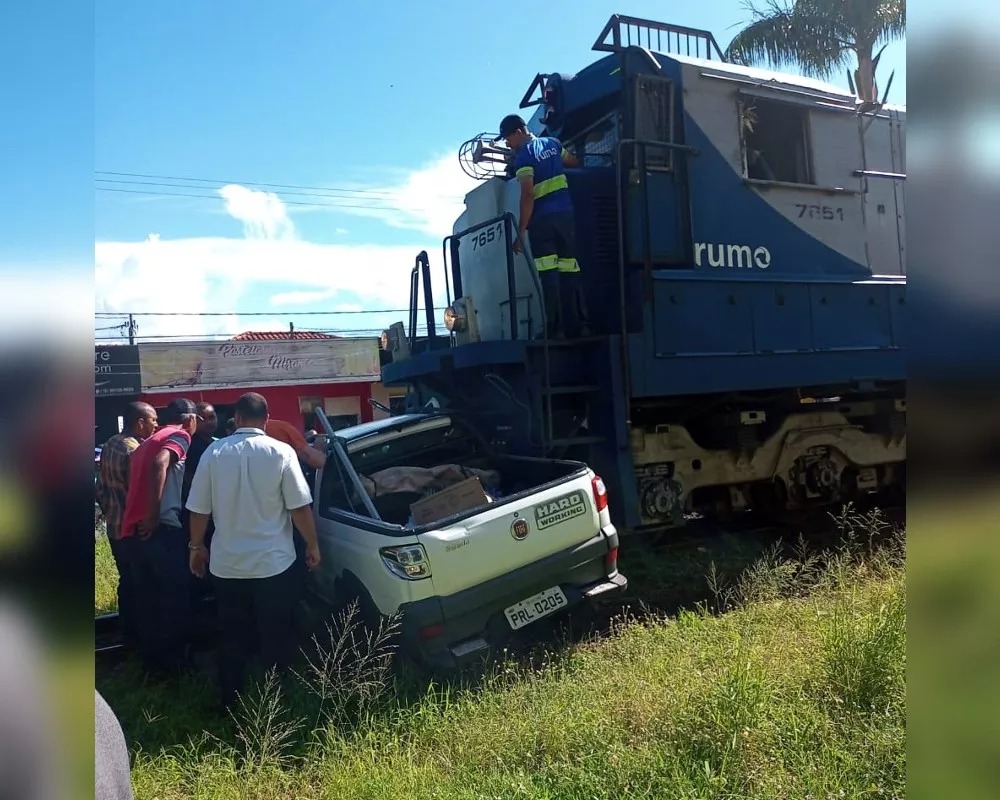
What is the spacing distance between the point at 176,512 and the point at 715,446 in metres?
4.18

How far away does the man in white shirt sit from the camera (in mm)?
4004

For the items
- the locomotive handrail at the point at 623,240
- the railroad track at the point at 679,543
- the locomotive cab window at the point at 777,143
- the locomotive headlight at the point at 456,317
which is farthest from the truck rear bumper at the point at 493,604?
the locomotive cab window at the point at 777,143

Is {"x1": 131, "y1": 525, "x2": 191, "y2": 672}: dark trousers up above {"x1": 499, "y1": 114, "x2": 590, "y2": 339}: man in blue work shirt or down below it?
below

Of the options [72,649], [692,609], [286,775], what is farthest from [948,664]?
[692,609]

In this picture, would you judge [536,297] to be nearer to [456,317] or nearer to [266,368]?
[456,317]

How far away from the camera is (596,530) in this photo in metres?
4.66

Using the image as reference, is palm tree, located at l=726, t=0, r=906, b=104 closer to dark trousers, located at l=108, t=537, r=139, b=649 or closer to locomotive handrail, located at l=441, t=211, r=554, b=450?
locomotive handrail, located at l=441, t=211, r=554, b=450

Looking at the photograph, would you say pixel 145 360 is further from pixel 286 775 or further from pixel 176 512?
pixel 286 775

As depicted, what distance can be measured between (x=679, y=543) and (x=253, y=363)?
7.17m

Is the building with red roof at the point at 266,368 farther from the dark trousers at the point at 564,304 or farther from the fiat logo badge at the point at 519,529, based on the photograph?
the fiat logo badge at the point at 519,529

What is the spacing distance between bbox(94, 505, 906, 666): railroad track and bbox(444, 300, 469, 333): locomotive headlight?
231 cm

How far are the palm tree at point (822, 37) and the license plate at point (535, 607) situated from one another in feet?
15.6

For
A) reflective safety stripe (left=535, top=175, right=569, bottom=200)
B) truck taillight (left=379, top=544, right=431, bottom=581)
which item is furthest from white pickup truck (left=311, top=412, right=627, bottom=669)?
reflective safety stripe (left=535, top=175, right=569, bottom=200)

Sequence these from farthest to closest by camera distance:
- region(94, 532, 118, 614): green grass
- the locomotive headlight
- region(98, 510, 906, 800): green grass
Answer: the locomotive headlight
region(94, 532, 118, 614): green grass
region(98, 510, 906, 800): green grass
